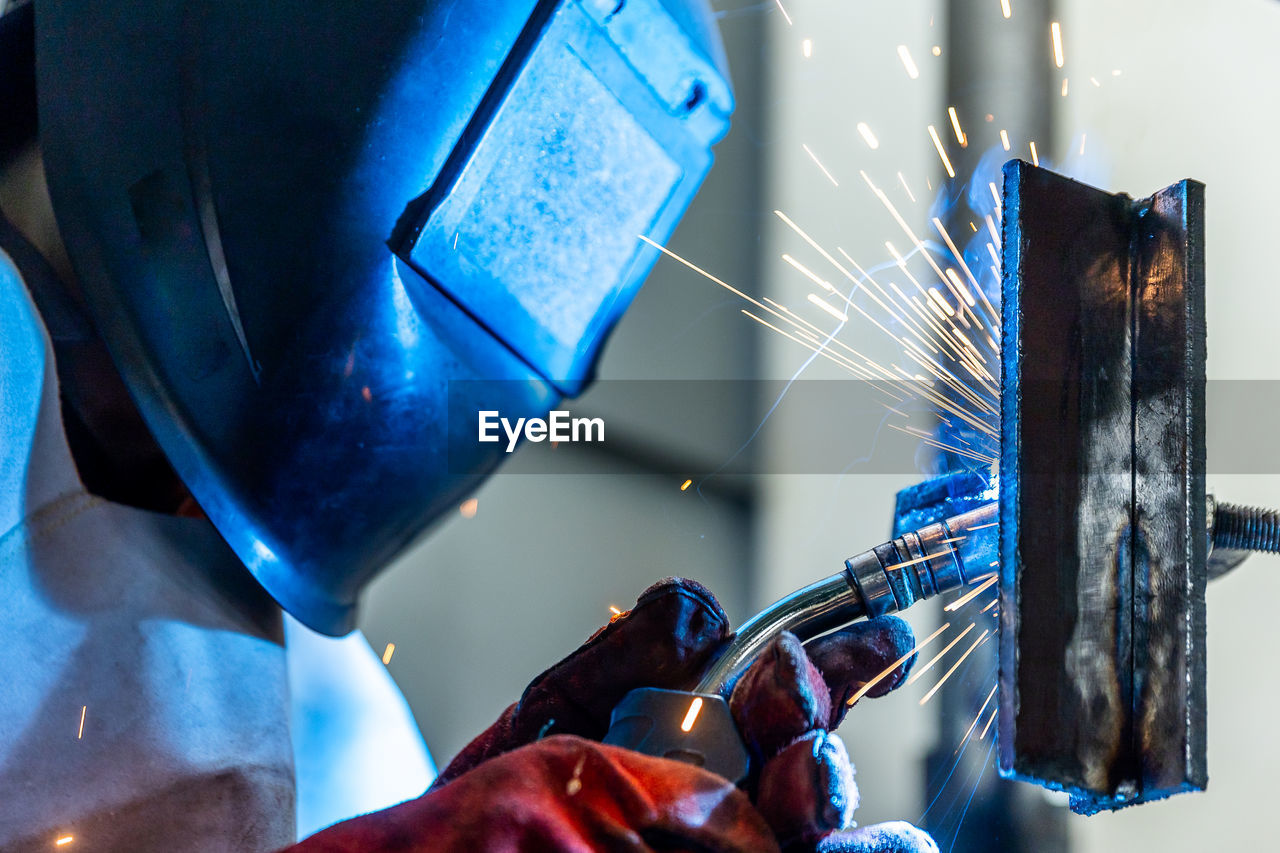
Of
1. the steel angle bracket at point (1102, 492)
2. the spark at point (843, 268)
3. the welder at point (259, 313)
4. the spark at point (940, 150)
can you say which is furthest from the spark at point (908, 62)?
the steel angle bracket at point (1102, 492)

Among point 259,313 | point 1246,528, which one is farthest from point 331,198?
→ point 1246,528

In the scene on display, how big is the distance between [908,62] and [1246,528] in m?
1.14

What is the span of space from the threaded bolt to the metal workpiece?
172 millimetres

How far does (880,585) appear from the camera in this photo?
0.75 m

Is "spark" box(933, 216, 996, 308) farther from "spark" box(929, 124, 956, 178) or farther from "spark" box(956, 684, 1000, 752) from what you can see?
"spark" box(956, 684, 1000, 752)

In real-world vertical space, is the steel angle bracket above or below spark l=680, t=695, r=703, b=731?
above

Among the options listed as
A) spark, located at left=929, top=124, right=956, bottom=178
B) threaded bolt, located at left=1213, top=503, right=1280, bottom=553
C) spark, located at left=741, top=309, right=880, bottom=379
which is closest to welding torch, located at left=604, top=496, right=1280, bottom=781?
threaded bolt, located at left=1213, top=503, right=1280, bottom=553

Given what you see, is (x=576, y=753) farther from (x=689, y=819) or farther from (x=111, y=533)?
(x=111, y=533)

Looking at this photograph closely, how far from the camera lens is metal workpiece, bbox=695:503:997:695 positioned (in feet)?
2.38

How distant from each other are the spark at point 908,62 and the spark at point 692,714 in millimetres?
1295

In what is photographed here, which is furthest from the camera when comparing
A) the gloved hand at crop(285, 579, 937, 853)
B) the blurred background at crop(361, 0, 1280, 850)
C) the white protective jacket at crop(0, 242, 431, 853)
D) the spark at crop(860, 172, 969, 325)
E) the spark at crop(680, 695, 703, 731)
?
the spark at crop(860, 172, 969, 325)

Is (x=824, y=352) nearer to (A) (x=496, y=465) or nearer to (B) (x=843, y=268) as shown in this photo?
(B) (x=843, y=268)

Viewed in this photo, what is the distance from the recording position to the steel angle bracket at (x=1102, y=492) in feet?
1.96

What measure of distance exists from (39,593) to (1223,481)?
149cm
